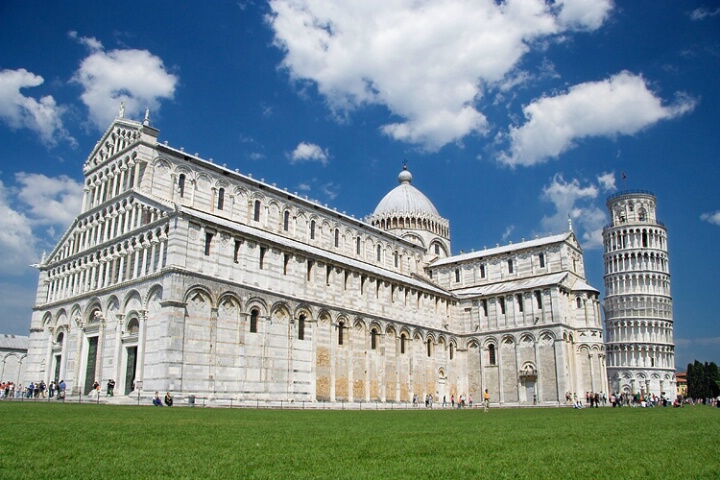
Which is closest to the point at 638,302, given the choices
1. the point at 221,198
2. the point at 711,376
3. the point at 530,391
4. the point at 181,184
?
the point at 711,376

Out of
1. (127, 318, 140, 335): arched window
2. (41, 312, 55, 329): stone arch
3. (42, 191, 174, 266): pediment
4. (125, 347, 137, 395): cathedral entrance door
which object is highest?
(42, 191, 174, 266): pediment

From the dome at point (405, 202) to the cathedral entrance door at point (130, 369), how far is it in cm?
3773

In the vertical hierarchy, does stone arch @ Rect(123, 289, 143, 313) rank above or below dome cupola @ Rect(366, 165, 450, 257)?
below

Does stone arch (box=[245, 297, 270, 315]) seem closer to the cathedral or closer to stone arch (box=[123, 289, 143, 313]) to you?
the cathedral

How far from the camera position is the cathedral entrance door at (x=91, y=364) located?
36.1 m

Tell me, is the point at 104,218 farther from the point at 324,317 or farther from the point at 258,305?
the point at 324,317

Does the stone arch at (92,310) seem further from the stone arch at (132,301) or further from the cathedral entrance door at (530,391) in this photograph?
the cathedral entrance door at (530,391)

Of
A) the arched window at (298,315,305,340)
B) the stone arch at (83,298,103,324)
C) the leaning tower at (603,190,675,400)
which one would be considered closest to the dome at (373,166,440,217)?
the arched window at (298,315,305,340)

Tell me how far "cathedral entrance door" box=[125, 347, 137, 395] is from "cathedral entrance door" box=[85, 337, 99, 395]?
3.69 m

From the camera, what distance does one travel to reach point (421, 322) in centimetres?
5072

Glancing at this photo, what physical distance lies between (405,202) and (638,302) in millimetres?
36796

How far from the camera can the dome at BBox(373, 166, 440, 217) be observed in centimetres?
6631

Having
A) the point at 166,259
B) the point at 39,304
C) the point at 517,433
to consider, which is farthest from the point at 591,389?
the point at 39,304

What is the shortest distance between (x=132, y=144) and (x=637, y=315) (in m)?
67.7
